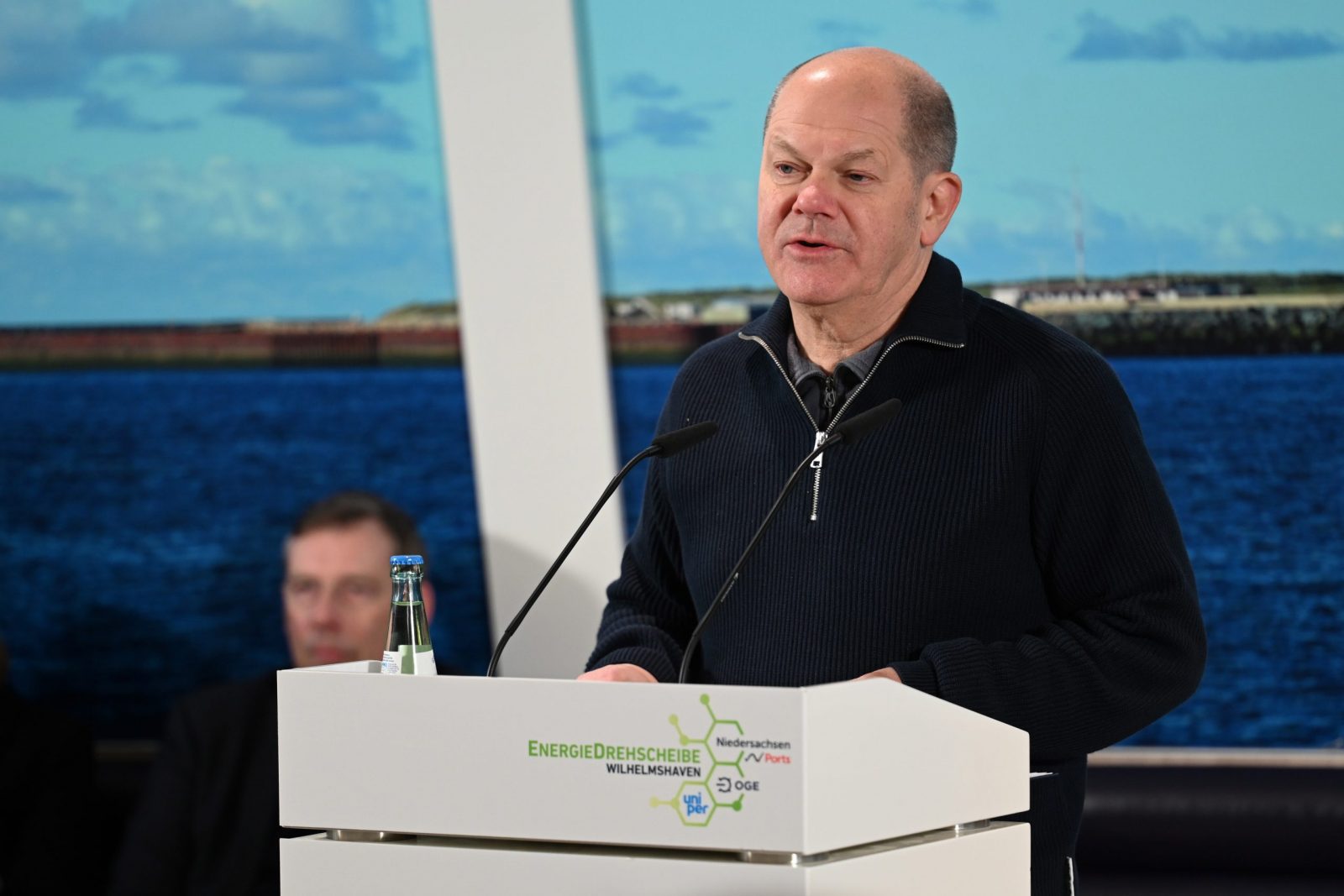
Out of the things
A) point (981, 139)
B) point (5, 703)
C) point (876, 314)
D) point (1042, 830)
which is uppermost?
point (981, 139)

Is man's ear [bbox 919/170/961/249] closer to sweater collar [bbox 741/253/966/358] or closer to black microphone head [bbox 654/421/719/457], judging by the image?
sweater collar [bbox 741/253/966/358]

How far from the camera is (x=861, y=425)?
1.46m

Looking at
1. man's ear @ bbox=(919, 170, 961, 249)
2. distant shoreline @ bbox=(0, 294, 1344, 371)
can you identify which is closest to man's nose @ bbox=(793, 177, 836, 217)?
man's ear @ bbox=(919, 170, 961, 249)

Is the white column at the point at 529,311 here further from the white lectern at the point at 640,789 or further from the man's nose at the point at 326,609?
the white lectern at the point at 640,789

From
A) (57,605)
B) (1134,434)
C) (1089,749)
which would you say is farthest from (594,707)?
(57,605)

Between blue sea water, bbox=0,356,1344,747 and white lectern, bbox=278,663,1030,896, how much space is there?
1.92 m

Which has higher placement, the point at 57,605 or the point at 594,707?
the point at 57,605

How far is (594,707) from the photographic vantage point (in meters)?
1.25

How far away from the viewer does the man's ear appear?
1.83m

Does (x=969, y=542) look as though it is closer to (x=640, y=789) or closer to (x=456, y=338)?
(x=640, y=789)

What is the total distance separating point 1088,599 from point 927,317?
1.22 feet

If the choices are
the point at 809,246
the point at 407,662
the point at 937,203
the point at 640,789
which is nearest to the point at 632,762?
the point at 640,789

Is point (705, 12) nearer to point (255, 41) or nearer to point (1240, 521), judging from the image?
point (255, 41)

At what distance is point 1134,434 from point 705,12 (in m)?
1.83
